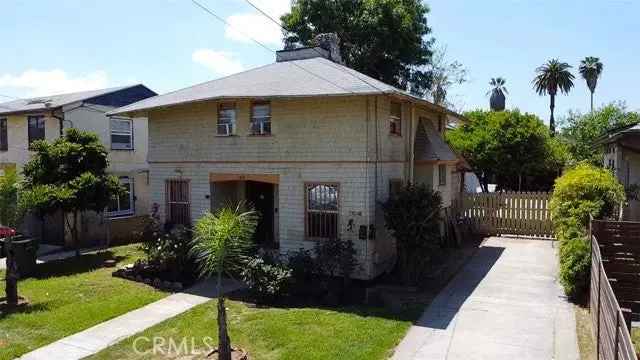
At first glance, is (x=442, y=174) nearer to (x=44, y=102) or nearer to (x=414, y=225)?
(x=414, y=225)

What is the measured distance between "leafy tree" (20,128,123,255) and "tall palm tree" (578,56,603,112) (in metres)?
69.3

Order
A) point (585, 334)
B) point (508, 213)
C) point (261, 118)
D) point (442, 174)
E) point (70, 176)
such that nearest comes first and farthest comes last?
point (585, 334) < point (261, 118) < point (70, 176) < point (442, 174) < point (508, 213)

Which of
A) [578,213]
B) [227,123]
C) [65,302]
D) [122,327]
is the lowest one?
[122,327]

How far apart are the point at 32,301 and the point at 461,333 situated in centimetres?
988

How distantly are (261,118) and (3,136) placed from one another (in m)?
15.0

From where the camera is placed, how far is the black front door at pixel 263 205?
16.5m

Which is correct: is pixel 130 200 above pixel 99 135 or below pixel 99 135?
below

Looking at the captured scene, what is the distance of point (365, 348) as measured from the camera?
8594mm

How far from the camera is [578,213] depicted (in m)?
11.4


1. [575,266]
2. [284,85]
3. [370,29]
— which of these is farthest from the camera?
[370,29]

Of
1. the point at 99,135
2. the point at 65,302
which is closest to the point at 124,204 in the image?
the point at 99,135

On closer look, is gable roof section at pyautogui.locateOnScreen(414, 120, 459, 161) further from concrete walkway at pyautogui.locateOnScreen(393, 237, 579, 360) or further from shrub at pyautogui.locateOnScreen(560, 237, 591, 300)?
shrub at pyautogui.locateOnScreen(560, 237, 591, 300)

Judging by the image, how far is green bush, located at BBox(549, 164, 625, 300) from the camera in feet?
34.7

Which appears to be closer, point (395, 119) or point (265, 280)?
point (265, 280)
